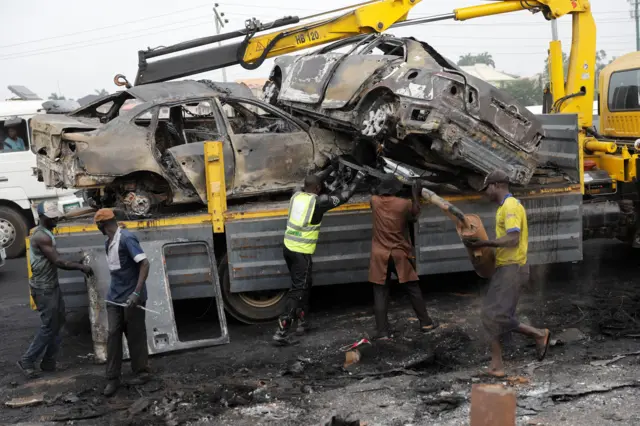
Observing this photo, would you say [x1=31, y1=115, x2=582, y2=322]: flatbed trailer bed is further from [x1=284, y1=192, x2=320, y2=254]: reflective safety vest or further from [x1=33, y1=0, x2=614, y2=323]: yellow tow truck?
[x1=284, y1=192, x2=320, y2=254]: reflective safety vest

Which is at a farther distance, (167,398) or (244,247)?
(244,247)

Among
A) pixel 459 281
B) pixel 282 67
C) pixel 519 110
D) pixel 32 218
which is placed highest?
pixel 282 67

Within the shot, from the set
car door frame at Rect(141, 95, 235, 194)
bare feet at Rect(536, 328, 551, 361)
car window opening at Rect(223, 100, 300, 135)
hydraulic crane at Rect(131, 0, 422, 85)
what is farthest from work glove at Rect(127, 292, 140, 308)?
hydraulic crane at Rect(131, 0, 422, 85)

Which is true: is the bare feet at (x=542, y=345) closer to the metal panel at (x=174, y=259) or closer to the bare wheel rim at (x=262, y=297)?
the bare wheel rim at (x=262, y=297)

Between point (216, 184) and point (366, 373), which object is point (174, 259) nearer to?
point (216, 184)

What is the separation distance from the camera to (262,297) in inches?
297

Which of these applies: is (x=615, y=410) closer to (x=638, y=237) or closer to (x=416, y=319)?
(x=416, y=319)

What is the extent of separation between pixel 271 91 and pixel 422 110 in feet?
10.1

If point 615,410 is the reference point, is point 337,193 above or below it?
above

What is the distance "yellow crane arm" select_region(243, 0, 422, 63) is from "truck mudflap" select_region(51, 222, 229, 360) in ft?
10.5

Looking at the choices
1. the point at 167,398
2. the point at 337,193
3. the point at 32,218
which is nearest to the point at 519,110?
the point at 337,193

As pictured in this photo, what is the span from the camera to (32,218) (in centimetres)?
1148

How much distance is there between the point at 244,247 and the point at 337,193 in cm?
108

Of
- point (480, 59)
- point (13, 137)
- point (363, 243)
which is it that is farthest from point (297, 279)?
point (480, 59)
